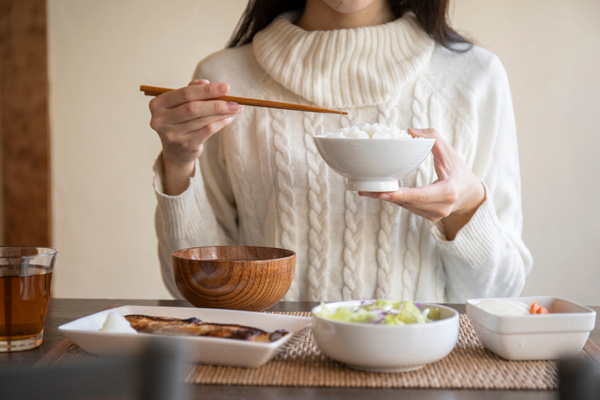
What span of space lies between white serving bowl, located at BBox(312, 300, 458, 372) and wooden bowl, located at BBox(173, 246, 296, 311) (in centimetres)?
21

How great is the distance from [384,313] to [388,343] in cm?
7

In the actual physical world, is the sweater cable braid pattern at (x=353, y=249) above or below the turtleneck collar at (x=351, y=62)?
below

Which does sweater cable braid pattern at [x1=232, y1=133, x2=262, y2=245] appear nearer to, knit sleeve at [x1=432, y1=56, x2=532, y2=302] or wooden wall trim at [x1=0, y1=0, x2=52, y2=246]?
knit sleeve at [x1=432, y1=56, x2=532, y2=302]

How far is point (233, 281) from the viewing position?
1.00 meters

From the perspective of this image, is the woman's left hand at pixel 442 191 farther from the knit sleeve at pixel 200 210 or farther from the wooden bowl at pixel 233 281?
the knit sleeve at pixel 200 210

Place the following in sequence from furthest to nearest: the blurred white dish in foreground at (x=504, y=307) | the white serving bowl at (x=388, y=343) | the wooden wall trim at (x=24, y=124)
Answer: the wooden wall trim at (x=24, y=124) < the blurred white dish in foreground at (x=504, y=307) < the white serving bowl at (x=388, y=343)

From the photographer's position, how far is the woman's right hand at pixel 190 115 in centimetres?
118

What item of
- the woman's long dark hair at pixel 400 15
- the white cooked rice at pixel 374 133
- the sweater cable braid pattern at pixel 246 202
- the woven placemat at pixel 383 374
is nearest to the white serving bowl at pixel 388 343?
the woven placemat at pixel 383 374

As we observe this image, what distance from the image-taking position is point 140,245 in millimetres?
3080

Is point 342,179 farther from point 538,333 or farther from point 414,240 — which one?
point 538,333

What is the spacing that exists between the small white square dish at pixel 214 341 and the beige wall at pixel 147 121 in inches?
81.7

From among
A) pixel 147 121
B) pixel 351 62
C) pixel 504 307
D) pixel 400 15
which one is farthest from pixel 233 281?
pixel 147 121

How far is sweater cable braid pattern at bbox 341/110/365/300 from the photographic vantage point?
150 cm

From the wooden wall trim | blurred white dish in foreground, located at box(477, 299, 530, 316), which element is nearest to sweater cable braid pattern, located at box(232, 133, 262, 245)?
blurred white dish in foreground, located at box(477, 299, 530, 316)
